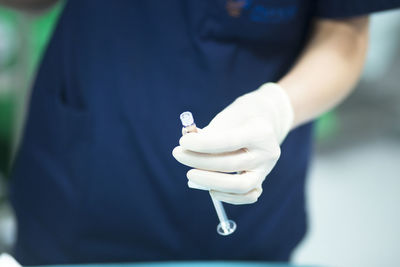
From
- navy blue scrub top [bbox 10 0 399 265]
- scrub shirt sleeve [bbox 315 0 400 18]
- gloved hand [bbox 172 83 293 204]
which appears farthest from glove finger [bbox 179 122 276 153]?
scrub shirt sleeve [bbox 315 0 400 18]

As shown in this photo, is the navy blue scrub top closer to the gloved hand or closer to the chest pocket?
the chest pocket

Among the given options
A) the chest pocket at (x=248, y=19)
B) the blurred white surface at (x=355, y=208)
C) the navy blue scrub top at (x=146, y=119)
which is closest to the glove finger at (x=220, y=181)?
the navy blue scrub top at (x=146, y=119)

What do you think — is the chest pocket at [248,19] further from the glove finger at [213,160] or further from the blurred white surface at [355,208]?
the blurred white surface at [355,208]

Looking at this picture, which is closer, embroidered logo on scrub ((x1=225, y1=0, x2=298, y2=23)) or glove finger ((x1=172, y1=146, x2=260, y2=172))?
glove finger ((x1=172, y1=146, x2=260, y2=172))

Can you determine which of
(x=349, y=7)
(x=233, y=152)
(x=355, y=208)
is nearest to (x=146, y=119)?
(x=233, y=152)

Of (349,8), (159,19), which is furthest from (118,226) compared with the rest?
(349,8)

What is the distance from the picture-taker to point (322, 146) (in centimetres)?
214

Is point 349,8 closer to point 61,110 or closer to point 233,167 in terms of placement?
point 233,167

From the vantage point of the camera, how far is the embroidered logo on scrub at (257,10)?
670mm

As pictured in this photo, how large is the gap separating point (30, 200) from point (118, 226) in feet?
0.61

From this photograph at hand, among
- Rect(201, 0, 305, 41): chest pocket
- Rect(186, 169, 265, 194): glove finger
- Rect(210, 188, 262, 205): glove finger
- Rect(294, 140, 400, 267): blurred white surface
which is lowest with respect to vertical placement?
Rect(294, 140, 400, 267): blurred white surface

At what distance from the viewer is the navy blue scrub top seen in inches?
27.0

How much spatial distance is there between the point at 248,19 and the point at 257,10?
0.06 ft

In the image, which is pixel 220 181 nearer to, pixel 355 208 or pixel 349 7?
pixel 349 7
